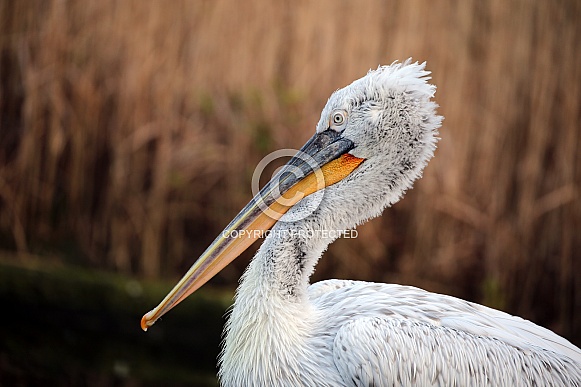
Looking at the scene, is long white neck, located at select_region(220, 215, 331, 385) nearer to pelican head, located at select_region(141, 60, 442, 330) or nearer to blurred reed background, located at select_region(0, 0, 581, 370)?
pelican head, located at select_region(141, 60, 442, 330)

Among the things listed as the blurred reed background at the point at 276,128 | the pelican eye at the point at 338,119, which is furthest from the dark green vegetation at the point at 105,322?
the pelican eye at the point at 338,119

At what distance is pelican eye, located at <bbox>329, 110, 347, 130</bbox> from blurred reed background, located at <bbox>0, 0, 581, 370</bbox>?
2.64 meters

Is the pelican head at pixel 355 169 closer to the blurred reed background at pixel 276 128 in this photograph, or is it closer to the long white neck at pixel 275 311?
the long white neck at pixel 275 311

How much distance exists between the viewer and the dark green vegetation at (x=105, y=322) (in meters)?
5.68

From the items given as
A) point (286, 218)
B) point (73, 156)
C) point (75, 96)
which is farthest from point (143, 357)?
point (286, 218)

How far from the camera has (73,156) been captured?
6172mm

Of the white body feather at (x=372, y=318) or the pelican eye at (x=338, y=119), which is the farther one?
the pelican eye at (x=338, y=119)

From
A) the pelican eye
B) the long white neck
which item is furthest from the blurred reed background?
the long white neck

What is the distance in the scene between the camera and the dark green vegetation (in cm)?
568

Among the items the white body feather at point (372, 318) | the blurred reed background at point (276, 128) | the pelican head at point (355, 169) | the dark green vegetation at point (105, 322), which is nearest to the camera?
the white body feather at point (372, 318)

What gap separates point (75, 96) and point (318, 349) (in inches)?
147

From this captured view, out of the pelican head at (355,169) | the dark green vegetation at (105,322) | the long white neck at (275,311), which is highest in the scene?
the pelican head at (355,169)

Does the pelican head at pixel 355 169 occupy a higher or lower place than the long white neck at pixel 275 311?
higher

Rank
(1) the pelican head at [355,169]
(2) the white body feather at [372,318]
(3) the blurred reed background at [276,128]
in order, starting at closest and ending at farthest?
(2) the white body feather at [372,318] → (1) the pelican head at [355,169] → (3) the blurred reed background at [276,128]
